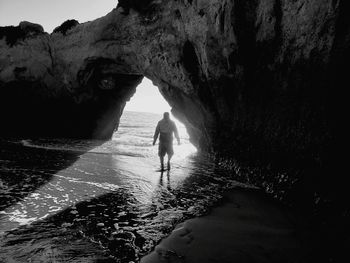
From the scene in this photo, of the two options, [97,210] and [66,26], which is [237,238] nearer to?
[97,210]

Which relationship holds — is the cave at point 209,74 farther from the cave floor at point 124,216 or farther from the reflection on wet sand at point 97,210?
the reflection on wet sand at point 97,210

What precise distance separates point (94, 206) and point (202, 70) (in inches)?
241

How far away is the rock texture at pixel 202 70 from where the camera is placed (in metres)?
4.59

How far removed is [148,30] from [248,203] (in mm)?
8864

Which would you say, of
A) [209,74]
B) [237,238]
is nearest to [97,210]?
[237,238]

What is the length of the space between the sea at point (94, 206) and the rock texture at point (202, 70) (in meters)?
1.99

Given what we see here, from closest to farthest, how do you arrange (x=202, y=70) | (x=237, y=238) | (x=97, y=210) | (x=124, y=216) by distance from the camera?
(x=237, y=238) → (x=124, y=216) → (x=97, y=210) → (x=202, y=70)

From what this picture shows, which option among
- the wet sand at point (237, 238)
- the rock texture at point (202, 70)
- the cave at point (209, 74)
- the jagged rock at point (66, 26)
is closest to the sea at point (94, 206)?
the wet sand at point (237, 238)

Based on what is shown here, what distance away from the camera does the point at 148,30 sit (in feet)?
37.7

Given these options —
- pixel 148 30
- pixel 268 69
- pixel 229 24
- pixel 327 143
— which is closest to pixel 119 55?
pixel 148 30

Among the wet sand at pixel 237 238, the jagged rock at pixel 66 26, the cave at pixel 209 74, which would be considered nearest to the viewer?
the wet sand at pixel 237 238

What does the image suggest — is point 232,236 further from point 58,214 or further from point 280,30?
point 280,30

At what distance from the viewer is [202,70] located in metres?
9.10

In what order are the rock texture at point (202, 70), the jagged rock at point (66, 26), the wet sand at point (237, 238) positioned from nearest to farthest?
the wet sand at point (237, 238) < the rock texture at point (202, 70) < the jagged rock at point (66, 26)
